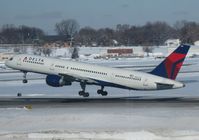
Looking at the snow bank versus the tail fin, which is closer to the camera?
the snow bank

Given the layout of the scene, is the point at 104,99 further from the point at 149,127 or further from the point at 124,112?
the point at 149,127

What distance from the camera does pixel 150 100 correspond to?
41625 millimetres

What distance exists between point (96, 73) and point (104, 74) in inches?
31.6

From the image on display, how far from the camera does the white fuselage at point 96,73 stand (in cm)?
4506

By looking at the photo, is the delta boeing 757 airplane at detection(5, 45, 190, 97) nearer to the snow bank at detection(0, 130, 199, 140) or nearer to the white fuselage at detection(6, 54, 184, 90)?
the white fuselage at detection(6, 54, 184, 90)

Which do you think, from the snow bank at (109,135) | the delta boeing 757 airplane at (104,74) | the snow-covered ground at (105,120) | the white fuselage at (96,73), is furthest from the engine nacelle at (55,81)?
the snow bank at (109,135)

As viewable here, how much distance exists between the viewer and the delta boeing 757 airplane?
4456 centimetres

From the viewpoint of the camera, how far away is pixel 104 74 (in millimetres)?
47625

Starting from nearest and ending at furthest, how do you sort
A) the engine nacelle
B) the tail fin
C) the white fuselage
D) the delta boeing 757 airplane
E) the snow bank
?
the snow bank
the tail fin
the delta boeing 757 airplane
the white fuselage
the engine nacelle

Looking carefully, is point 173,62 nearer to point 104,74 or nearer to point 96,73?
point 104,74

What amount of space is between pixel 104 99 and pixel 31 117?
13.3m

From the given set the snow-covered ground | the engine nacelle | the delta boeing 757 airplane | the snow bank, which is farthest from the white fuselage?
the snow bank

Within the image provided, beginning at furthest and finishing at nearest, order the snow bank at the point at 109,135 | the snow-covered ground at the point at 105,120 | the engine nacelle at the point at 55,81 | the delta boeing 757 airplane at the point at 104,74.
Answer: the engine nacelle at the point at 55,81 < the delta boeing 757 airplane at the point at 104,74 < the snow-covered ground at the point at 105,120 < the snow bank at the point at 109,135

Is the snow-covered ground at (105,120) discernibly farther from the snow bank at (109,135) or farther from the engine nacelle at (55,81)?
the engine nacelle at (55,81)
